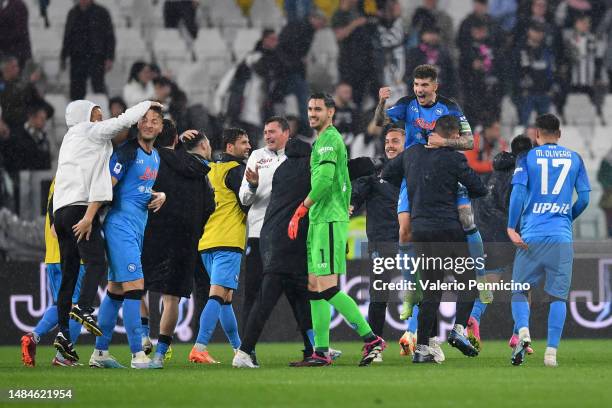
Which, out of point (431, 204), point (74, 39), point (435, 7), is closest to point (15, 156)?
point (74, 39)

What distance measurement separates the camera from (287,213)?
9258 mm

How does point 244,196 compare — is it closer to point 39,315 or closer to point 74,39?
point 39,315

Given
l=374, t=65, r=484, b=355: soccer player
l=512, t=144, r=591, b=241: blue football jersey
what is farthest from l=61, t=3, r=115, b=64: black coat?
l=512, t=144, r=591, b=241: blue football jersey

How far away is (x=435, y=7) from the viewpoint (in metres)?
19.0

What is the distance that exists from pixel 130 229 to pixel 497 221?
4757mm

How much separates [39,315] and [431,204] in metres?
6.47

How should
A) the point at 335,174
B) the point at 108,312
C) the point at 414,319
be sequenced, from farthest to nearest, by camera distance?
the point at 414,319, the point at 108,312, the point at 335,174

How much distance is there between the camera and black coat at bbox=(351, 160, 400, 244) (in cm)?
1098

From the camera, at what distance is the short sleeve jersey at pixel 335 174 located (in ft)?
29.3

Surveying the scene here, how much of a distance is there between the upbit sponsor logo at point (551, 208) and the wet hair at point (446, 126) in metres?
0.87

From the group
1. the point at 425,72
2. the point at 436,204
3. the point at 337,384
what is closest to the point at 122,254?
the point at 337,384

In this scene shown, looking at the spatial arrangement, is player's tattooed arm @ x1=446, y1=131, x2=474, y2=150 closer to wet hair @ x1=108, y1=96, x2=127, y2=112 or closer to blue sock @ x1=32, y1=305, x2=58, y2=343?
blue sock @ x1=32, y1=305, x2=58, y2=343

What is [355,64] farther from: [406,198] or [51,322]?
[51,322]

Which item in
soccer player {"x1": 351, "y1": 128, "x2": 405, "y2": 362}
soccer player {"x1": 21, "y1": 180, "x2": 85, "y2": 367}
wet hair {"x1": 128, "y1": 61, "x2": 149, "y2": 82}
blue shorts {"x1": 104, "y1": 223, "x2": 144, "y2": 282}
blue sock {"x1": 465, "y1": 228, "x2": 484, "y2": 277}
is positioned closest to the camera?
blue shorts {"x1": 104, "y1": 223, "x2": 144, "y2": 282}
